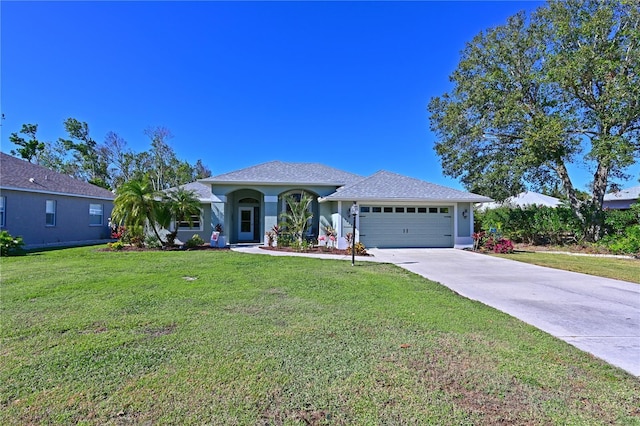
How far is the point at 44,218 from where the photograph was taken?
15719 millimetres

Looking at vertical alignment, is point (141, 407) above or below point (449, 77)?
below

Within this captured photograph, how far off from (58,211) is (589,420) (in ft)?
70.1

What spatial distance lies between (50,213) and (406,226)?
1876 centimetres

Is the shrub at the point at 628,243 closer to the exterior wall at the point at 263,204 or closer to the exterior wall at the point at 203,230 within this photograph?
the exterior wall at the point at 263,204

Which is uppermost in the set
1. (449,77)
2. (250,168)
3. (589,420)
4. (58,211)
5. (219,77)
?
(449,77)

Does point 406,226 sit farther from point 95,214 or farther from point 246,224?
point 95,214

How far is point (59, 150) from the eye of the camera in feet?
118

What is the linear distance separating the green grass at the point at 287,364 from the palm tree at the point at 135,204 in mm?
8046

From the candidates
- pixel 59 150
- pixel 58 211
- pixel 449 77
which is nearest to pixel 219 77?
pixel 58 211

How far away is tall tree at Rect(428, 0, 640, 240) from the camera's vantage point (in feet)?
48.2

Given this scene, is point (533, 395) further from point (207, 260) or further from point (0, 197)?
point (0, 197)

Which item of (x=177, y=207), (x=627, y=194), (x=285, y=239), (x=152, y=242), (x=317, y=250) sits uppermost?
(x=627, y=194)

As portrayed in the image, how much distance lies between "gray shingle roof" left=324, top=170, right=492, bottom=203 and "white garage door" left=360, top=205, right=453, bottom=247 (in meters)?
0.76

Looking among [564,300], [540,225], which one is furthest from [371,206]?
[564,300]
